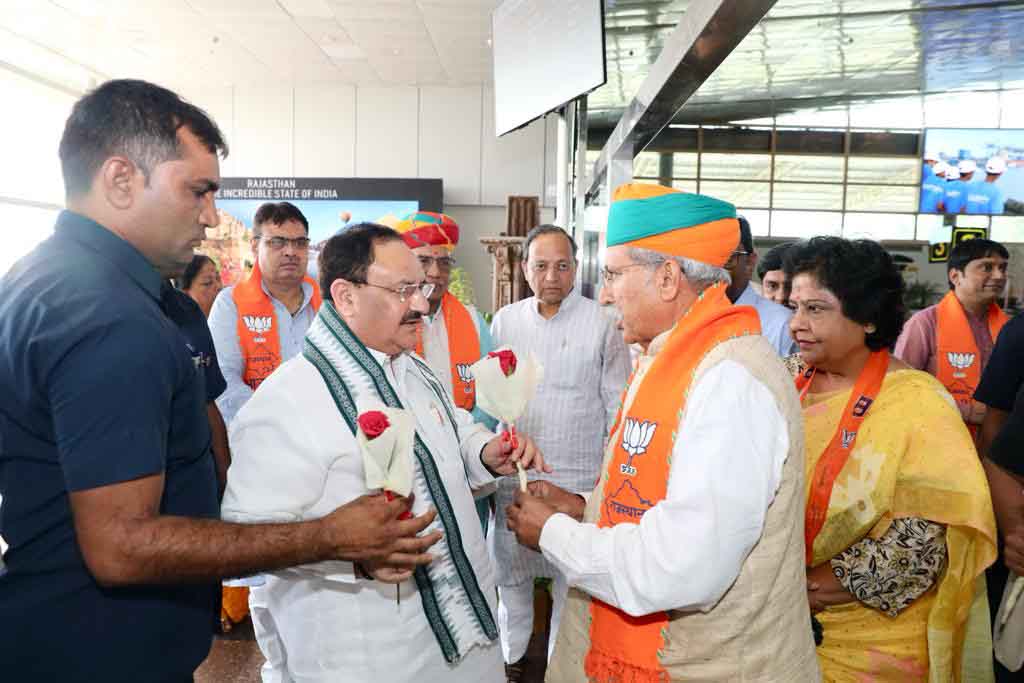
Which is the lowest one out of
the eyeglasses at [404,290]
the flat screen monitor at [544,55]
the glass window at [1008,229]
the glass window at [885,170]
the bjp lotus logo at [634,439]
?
the bjp lotus logo at [634,439]

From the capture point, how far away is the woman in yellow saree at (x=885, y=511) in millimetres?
1586

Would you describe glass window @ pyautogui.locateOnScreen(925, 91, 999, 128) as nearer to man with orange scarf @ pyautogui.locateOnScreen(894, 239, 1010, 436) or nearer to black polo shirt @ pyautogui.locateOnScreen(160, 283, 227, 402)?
man with orange scarf @ pyautogui.locateOnScreen(894, 239, 1010, 436)

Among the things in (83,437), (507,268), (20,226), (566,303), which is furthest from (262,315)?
(20,226)

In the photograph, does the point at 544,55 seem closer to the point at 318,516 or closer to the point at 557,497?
the point at 557,497

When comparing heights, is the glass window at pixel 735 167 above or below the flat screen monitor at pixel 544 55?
above

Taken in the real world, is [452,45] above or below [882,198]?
above

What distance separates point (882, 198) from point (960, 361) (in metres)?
8.23

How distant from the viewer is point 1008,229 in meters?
10.7

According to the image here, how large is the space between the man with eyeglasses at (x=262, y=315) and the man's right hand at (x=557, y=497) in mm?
1914

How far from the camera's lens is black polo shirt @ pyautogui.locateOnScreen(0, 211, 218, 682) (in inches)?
40.0

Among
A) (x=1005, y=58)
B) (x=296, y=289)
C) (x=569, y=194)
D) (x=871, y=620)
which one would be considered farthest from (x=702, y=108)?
(x=871, y=620)

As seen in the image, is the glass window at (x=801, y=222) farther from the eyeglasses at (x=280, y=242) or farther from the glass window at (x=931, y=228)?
the eyeglasses at (x=280, y=242)

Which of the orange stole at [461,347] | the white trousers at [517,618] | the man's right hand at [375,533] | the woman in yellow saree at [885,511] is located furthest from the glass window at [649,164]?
the man's right hand at [375,533]

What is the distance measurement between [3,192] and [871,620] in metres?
10.5
